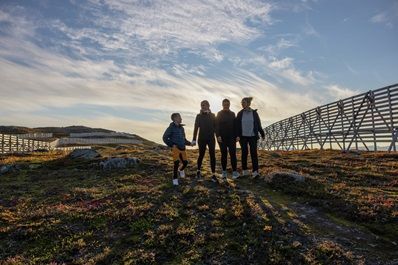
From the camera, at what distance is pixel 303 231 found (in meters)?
9.93

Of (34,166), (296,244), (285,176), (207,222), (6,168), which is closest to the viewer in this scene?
(296,244)

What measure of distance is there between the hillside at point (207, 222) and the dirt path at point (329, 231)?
3cm

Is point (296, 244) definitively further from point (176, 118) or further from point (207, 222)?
point (176, 118)

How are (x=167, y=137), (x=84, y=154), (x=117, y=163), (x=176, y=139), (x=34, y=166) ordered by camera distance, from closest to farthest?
(x=167, y=137), (x=176, y=139), (x=117, y=163), (x=34, y=166), (x=84, y=154)

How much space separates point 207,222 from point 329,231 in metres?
3.38

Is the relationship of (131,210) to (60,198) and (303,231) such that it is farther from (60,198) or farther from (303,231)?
(303,231)

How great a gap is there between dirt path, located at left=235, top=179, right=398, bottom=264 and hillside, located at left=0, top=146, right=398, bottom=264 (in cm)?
3

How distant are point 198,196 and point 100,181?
732 centimetres

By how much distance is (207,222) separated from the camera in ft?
35.9

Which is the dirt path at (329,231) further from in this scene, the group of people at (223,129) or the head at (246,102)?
the head at (246,102)

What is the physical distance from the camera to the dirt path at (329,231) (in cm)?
861

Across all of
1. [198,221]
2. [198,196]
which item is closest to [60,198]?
[198,196]

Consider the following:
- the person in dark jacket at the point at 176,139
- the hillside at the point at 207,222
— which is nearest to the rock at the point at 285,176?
the hillside at the point at 207,222

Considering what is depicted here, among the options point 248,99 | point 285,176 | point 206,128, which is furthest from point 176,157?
point 285,176
